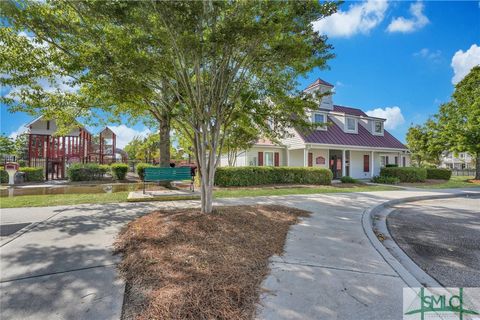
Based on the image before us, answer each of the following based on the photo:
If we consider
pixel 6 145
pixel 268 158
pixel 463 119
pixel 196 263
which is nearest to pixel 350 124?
pixel 268 158

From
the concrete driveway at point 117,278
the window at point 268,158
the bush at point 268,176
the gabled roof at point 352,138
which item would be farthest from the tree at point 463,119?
the concrete driveway at point 117,278

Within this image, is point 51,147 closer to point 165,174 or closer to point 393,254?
point 165,174

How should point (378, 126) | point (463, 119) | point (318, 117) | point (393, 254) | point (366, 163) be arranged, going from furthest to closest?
point (378, 126)
point (366, 163)
point (463, 119)
point (318, 117)
point (393, 254)

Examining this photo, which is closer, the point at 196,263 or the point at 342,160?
the point at 196,263

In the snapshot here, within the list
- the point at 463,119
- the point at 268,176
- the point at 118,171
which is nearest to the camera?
the point at 268,176

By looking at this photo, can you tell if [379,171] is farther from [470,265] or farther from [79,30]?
[79,30]

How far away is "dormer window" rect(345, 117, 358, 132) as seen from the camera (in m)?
19.6

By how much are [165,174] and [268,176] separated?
22.1 feet

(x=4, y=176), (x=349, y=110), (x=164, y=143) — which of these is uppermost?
(x=349, y=110)

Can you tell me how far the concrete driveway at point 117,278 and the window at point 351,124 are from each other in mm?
17003

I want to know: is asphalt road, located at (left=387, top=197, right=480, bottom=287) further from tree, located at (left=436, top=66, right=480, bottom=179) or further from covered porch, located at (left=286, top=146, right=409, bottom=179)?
tree, located at (left=436, top=66, right=480, bottom=179)

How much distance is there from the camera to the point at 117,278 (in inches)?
106

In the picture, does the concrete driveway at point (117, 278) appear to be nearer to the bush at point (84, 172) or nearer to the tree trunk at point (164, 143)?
the tree trunk at point (164, 143)

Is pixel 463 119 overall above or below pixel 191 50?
above
